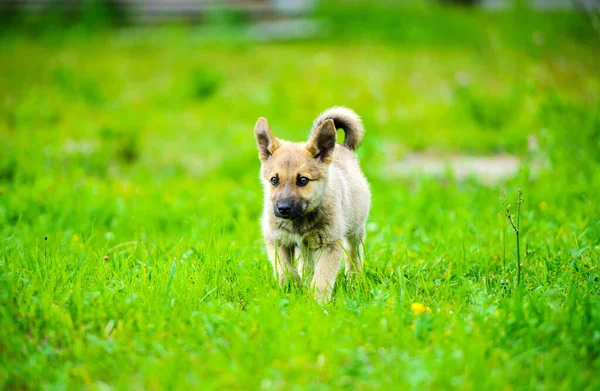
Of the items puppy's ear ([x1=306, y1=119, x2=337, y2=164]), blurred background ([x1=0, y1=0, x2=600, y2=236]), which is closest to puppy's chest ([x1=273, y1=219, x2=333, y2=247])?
puppy's ear ([x1=306, y1=119, x2=337, y2=164])

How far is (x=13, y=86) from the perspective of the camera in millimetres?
10242

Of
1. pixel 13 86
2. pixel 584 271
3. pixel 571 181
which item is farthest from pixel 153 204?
pixel 13 86

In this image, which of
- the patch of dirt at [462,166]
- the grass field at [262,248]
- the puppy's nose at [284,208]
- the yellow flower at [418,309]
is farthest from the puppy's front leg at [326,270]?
the patch of dirt at [462,166]

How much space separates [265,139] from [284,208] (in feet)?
2.30

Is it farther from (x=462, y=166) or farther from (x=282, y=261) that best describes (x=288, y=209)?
(x=462, y=166)

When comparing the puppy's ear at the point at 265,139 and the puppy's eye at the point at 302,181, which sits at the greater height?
the puppy's ear at the point at 265,139

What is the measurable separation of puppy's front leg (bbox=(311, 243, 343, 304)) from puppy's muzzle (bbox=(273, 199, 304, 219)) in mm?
337

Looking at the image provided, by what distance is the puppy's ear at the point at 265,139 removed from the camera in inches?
160

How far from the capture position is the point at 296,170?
12.5 ft

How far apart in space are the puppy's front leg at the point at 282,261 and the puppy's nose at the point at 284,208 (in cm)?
30

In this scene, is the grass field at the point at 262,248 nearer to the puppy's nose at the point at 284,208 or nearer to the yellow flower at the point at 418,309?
the yellow flower at the point at 418,309

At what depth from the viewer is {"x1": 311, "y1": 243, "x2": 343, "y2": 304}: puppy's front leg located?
11.8 feet

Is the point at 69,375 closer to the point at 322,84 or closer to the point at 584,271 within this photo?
the point at 584,271

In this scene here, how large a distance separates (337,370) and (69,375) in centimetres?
122
